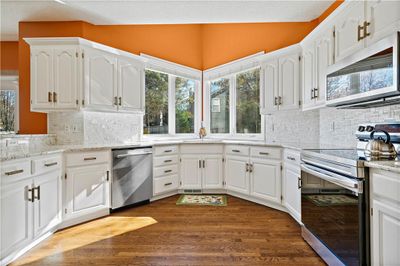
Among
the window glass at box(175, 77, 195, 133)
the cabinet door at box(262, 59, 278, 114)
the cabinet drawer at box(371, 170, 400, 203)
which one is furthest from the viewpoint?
the window glass at box(175, 77, 195, 133)

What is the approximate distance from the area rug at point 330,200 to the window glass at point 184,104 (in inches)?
118

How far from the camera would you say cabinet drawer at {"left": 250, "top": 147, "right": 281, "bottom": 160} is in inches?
125

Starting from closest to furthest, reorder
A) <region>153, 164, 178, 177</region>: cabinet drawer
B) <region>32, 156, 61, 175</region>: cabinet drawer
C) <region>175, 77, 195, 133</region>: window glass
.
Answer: <region>32, 156, 61, 175</region>: cabinet drawer, <region>153, 164, 178, 177</region>: cabinet drawer, <region>175, 77, 195, 133</region>: window glass

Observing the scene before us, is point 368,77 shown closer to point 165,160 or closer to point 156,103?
point 165,160

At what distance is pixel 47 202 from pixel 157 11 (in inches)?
102

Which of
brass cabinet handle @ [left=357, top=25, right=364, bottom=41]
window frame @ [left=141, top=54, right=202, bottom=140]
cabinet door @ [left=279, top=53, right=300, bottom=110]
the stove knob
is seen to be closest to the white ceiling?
cabinet door @ [left=279, top=53, right=300, bottom=110]

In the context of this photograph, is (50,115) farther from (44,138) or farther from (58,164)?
(58,164)

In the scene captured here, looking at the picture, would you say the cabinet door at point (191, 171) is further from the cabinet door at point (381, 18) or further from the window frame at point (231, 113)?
the cabinet door at point (381, 18)

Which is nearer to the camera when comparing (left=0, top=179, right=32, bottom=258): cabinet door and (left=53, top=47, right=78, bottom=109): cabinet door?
(left=0, top=179, right=32, bottom=258): cabinet door

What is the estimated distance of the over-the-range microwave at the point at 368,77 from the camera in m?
1.62

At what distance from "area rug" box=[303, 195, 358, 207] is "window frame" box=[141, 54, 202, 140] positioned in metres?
2.86

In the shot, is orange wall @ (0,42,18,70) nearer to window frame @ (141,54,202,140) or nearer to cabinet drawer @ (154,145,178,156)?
window frame @ (141,54,202,140)

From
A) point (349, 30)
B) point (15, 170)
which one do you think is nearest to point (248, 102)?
point (349, 30)

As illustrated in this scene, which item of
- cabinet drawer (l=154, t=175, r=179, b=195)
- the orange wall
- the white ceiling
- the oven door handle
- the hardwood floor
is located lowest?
the hardwood floor
